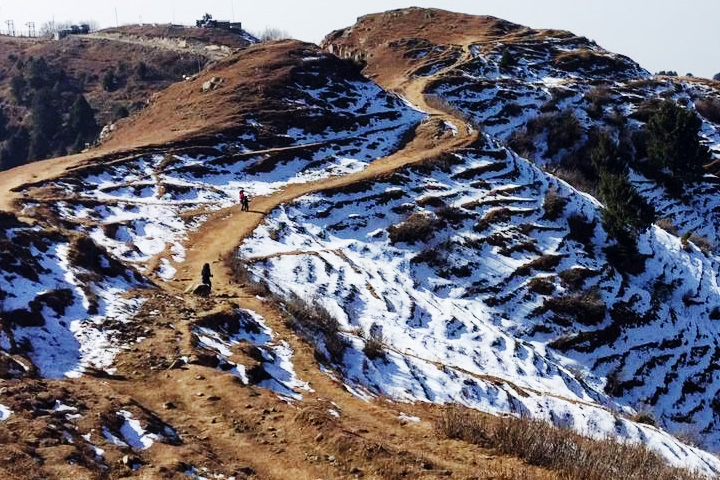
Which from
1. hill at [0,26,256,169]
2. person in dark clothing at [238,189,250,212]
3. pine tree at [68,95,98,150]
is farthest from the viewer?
hill at [0,26,256,169]

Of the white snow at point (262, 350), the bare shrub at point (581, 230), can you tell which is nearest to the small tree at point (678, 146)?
the bare shrub at point (581, 230)

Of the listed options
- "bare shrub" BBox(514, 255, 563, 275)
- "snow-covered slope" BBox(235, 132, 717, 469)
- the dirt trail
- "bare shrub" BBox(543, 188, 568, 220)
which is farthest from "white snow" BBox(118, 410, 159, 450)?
"bare shrub" BBox(543, 188, 568, 220)

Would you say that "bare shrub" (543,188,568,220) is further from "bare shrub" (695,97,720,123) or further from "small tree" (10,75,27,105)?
"small tree" (10,75,27,105)

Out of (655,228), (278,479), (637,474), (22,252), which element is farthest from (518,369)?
(655,228)

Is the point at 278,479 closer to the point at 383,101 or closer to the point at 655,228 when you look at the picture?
the point at 655,228

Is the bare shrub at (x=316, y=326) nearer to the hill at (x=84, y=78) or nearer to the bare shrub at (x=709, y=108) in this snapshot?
the hill at (x=84, y=78)

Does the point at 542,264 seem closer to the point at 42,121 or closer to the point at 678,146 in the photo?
the point at 678,146

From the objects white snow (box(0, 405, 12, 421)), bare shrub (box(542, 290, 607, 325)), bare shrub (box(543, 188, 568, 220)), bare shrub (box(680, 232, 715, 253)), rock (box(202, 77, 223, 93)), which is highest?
rock (box(202, 77, 223, 93))
